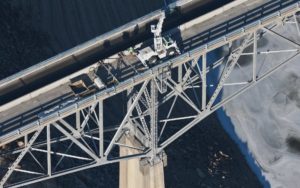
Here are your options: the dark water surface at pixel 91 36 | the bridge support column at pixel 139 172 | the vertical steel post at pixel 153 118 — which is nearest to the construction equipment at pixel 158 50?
the vertical steel post at pixel 153 118

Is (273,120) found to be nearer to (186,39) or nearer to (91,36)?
(91,36)

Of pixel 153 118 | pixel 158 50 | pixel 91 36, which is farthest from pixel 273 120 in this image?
pixel 158 50

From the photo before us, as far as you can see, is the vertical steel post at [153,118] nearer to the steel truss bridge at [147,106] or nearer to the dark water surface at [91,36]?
the steel truss bridge at [147,106]

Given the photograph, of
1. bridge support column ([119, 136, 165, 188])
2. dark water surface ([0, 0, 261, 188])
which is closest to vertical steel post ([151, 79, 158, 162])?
bridge support column ([119, 136, 165, 188])

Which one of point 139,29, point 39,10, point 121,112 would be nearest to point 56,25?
point 39,10

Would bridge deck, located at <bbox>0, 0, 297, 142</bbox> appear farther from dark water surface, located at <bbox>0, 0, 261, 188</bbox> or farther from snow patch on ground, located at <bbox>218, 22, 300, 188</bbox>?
snow patch on ground, located at <bbox>218, 22, 300, 188</bbox>

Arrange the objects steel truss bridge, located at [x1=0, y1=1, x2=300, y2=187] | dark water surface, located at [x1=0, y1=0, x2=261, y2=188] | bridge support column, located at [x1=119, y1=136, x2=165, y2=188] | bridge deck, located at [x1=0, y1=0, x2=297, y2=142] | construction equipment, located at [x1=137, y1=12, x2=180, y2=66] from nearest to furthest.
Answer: steel truss bridge, located at [x1=0, y1=1, x2=300, y2=187], bridge deck, located at [x1=0, y1=0, x2=297, y2=142], construction equipment, located at [x1=137, y1=12, x2=180, y2=66], bridge support column, located at [x1=119, y1=136, x2=165, y2=188], dark water surface, located at [x1=0, y1=0, x2=261, y2=188]

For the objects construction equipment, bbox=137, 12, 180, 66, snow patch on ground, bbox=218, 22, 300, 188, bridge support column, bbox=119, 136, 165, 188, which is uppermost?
snow patch on ground, bbox=218, 22, 300, 188
